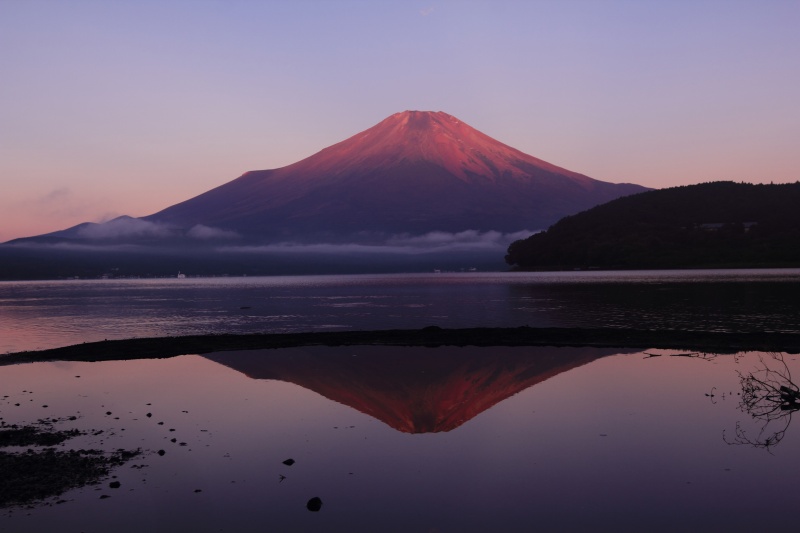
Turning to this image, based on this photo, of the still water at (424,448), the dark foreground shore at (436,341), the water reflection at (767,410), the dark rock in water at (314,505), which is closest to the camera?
the still water at (424,448)

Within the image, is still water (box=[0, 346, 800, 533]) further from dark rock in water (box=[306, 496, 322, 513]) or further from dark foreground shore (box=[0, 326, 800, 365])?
dark foreground shore (box=[0, 326, 800, 365])

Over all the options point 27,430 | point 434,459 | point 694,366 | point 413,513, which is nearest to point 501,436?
point 434,459

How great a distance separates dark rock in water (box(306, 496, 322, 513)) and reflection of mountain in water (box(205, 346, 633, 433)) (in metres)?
5.72

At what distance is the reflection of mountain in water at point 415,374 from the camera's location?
19.4 metres

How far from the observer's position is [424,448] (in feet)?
49.0

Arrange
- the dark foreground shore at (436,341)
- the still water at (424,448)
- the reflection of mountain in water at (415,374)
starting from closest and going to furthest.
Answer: the still water at (424,448)
the reflection of mountain in water at (415,374)
the dark foreground shore at (436,341)

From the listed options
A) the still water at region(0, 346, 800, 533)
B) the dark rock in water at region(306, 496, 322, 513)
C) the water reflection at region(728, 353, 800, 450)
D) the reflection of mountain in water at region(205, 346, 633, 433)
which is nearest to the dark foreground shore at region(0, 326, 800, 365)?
the reflection of mountain in water at region(205, 346, 633, 433)

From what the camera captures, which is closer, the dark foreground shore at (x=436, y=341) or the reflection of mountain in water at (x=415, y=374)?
the reflection of mountain in water at (x=415, y=374)

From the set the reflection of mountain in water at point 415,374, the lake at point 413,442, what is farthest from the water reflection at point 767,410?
the reflection of mountain in water at point 415,374

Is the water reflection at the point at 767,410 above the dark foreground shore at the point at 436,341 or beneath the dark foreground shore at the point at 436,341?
beneath

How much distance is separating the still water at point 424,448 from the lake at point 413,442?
0.06 m

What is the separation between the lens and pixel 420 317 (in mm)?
57406

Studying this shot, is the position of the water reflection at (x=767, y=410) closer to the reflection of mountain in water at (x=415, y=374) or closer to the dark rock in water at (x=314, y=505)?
the reflection of mountain in water at (x=415, y=374)

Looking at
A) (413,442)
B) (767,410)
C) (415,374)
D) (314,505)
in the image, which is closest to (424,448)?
(413,442)
